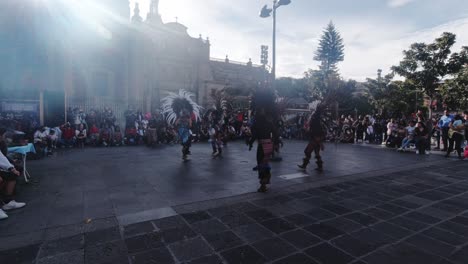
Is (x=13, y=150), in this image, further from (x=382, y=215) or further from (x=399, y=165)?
(x=399, y=165)

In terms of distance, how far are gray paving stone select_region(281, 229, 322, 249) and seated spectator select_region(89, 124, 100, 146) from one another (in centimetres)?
1251

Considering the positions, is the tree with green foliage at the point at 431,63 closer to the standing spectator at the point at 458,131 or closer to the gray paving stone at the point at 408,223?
the standing spectator at the point at 458,131

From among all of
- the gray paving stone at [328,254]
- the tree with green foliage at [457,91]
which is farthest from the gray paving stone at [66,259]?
the tree with green foliage at [457,91]

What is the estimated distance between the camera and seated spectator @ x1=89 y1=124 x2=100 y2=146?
13062 mm

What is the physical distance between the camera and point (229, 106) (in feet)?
35.3

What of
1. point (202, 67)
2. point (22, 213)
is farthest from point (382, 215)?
point (202, 67)

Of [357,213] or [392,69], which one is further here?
[392,69]

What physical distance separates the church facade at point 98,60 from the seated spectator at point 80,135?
2853 mm

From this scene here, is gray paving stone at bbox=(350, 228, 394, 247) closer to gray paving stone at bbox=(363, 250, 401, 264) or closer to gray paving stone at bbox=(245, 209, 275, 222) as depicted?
gray paving stone at bbox=(363, 250, 401, 264)

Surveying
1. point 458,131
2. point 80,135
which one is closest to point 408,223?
point 458,131

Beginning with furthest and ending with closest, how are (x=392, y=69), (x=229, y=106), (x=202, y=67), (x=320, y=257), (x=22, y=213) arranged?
(x=202, y=67), (x=392, y=69), (x=229, y=106), (x=22, y=213), (x=320, y=257)

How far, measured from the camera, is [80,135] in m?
12.3

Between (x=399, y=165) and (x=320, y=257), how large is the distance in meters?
7.27

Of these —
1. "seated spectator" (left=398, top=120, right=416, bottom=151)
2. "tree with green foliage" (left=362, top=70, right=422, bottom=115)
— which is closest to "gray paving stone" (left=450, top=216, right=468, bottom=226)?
"seated spectator" (left=398, top=120, right=416, bottom=151)
